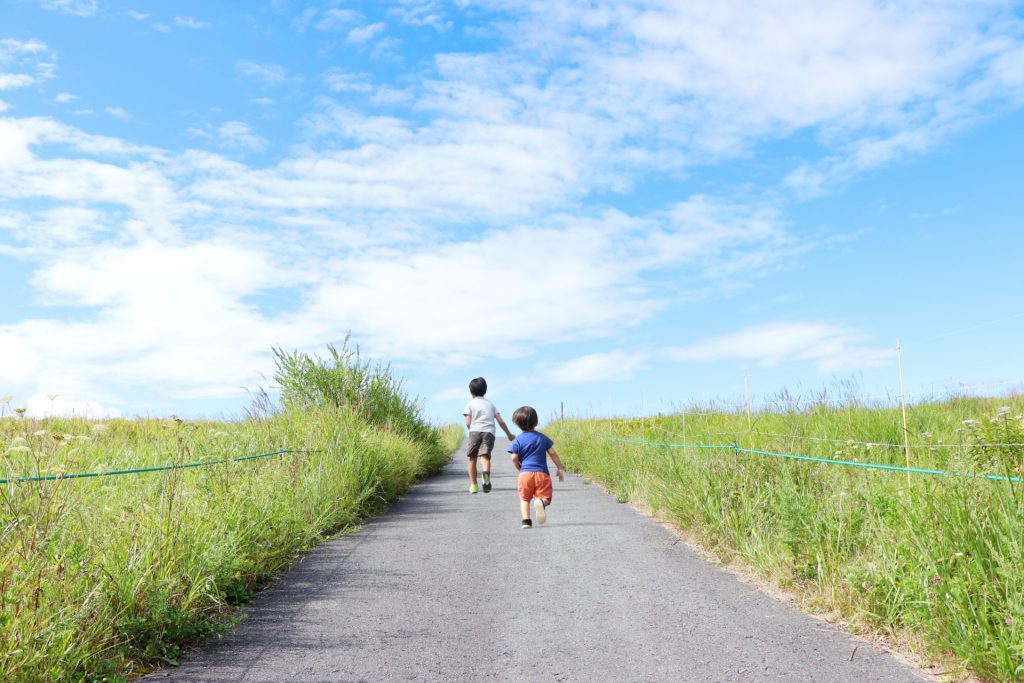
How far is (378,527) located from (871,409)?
27.8 feet

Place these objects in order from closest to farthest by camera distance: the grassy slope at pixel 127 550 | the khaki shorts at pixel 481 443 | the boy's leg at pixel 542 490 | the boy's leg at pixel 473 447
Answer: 1. the grassy slope at pixel 127 550
2. the boy's leg at pixel 542 490
3. the khaki shorts at pixel 481 443
4. the boy's leg at pixel 473 447

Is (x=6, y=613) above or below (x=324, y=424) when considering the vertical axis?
below

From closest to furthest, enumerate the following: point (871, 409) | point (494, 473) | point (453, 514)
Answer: point (453, 514) → point (871, 409) → point (494, 473)

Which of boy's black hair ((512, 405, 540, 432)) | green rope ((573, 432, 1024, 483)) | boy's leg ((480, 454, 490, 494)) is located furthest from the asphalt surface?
boy's leg ((480, 454, 490, 494))

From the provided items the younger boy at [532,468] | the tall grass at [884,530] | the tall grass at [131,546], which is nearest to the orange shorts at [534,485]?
the younger boy at [532,468]

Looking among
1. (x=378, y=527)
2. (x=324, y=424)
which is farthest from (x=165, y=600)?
(x=324, y=424)

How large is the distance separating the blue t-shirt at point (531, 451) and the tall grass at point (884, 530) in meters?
1.57

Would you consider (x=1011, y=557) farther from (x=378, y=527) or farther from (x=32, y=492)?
(x=378, y=527)

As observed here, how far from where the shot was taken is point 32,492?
204 inches

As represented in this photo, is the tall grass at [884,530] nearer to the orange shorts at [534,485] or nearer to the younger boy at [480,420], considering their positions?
the orange shorts at [534,485]

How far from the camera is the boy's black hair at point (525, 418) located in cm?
1012

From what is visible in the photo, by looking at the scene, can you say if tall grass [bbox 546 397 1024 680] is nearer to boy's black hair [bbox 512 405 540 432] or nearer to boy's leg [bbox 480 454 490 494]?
boy's black hair [bbox 512 405 540 432]

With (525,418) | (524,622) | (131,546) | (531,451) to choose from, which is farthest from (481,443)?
(131,546)

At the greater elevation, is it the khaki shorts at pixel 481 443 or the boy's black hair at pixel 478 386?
the boy's black hair at pixel 478 386
